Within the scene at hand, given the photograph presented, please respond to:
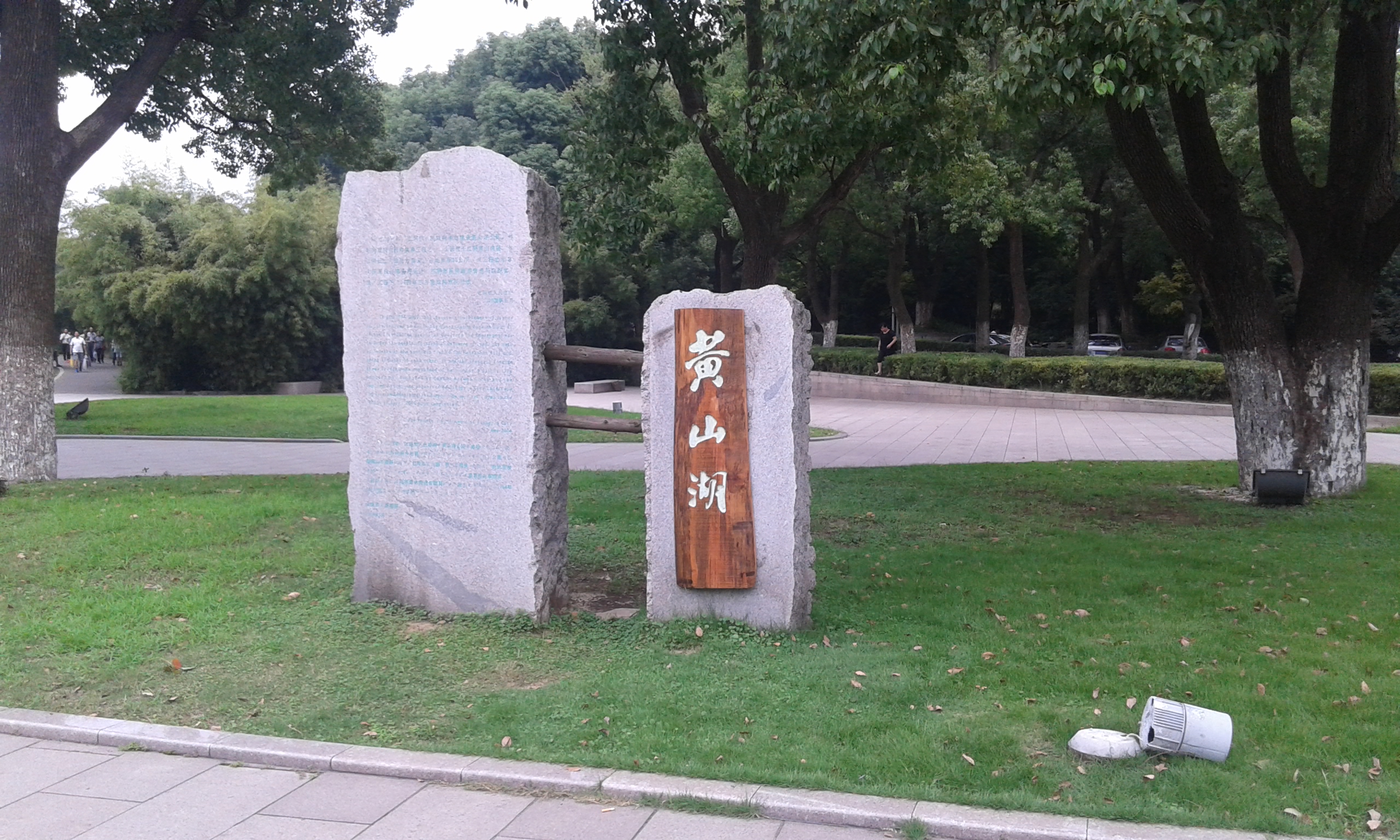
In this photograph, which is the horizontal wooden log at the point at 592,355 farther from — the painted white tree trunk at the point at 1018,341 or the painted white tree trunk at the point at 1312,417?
the painted white tree trunk at the point at 1018,341

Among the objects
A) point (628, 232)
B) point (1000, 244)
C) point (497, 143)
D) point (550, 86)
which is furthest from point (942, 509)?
point (550, 86)

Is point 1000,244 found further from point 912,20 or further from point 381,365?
point 381,365

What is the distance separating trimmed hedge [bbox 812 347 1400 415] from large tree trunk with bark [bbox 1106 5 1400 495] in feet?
28.5

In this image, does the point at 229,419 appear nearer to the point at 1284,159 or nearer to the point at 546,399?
the point at 546,399

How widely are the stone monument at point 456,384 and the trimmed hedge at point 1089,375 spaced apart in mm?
15777

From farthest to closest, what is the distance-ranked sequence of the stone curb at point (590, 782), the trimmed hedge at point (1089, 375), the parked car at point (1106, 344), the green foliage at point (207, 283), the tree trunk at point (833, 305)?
the parked car at point (1106, 344), the tree trunk at point (833, 305), the green foliage at point (207, 283), the trimmed hedge at point (1089, 375), the stone curb at point (590, 782)

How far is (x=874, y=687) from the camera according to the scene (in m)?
5.01

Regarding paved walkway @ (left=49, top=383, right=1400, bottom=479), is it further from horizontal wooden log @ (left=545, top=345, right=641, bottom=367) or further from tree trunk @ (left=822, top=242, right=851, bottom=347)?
tree trunk @ (left=822, top=242, right=851, bottom=347)

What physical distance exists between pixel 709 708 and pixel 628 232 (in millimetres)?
8582

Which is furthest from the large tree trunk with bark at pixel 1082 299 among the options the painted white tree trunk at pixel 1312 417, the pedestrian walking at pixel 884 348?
the painted white tree trunk at pixel 1312 417

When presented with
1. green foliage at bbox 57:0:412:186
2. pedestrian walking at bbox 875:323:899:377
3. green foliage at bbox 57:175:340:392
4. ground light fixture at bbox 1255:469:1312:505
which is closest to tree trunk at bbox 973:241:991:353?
pedestrian walking at bbox 875:323:899:377

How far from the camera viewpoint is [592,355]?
612cm

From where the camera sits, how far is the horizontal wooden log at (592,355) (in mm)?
5992

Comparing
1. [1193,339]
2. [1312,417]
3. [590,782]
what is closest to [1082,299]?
[1193,339]
